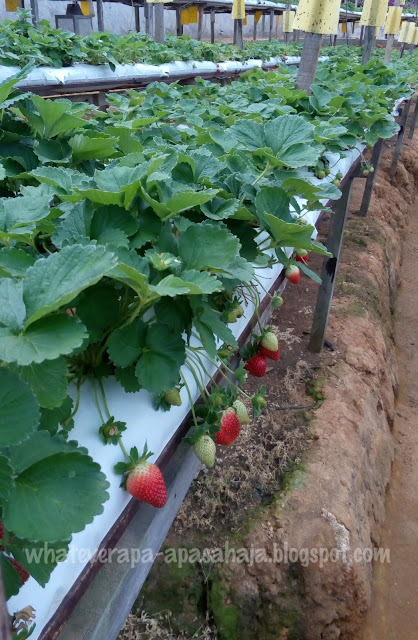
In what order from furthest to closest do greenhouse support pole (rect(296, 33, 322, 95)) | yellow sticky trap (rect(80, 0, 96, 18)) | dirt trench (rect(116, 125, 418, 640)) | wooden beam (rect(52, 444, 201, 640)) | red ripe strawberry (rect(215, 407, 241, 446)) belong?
1. yellow sticky trap (rect(80, 0, 96, 18))
2. greenhouse support pole (rect(296, 33, 322, 95))
3. dirt trench (rect(116, 125, 418, 640))
4. red ripe strawberry (rect(215, 407, 241, 446))
5. wooden beam (rect(52, 444, 201, 640))

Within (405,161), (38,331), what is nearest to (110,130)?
(38,331)

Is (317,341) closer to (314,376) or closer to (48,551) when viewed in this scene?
(314,376)

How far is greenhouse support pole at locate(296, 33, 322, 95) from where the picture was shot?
265 centimetres

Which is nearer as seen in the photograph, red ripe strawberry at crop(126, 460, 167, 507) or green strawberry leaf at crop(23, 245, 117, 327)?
green strawberry leaf at crop(23, 245, 117, 327)

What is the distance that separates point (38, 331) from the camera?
1.67 ft

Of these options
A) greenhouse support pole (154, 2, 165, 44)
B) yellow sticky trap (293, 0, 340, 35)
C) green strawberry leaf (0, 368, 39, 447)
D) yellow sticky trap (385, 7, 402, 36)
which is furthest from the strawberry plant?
yellow sticky trap (385, 7, 402, 36)

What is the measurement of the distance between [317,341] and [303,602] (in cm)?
165

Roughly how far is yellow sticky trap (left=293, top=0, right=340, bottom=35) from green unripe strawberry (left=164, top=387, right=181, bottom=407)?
2.19 meters

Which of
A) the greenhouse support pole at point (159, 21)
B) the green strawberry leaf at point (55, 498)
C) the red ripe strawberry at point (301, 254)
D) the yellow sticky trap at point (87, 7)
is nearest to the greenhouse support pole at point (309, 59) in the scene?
the red ripe strawberry at point (301, 254)

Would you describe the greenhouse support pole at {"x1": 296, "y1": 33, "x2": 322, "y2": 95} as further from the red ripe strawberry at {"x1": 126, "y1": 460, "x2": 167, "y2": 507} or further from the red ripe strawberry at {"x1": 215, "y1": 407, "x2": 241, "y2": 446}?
the red ripe strawberry at {"x1": 126, "y1": 460, "x2": 167, "y2": 507}

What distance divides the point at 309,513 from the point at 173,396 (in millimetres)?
1764

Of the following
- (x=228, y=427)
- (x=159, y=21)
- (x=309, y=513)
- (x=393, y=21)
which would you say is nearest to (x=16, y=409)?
(x=228, y=427)

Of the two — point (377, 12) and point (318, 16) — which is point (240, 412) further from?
point (377, 12)

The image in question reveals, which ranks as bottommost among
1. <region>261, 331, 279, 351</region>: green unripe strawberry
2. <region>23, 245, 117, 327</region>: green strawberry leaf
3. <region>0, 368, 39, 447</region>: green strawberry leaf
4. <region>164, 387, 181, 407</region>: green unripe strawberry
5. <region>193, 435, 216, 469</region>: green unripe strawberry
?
<region>261, 331, 279, 351</region>: green unripe strawberry
